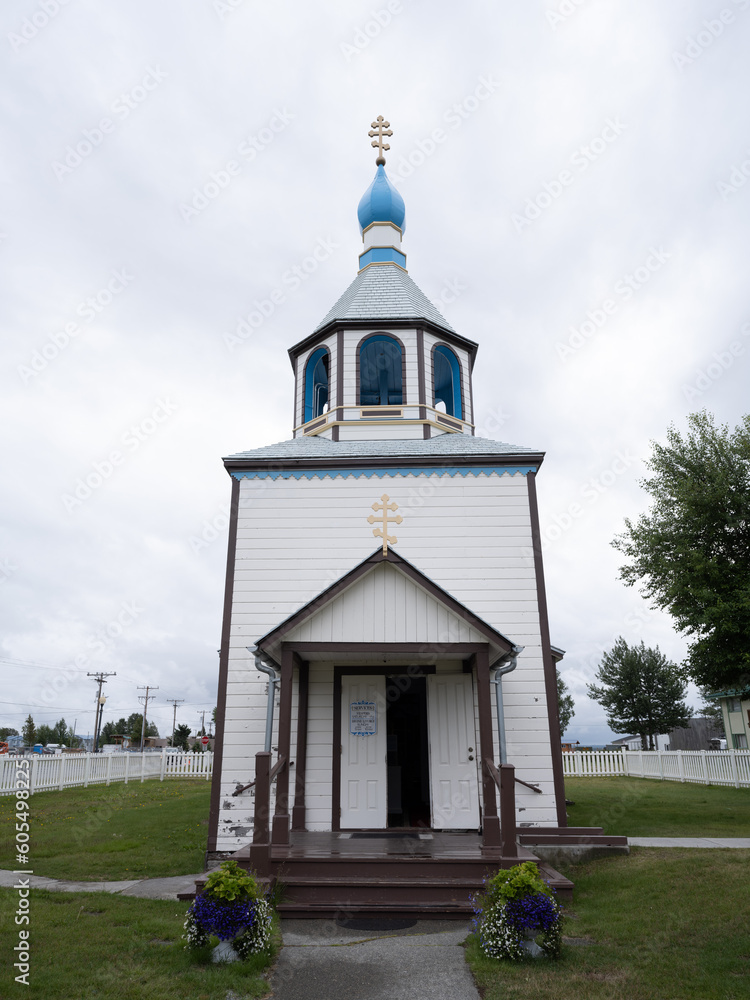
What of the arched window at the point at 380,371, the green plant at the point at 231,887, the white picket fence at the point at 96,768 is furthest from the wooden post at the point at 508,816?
the white picket fence at the point at 96,768

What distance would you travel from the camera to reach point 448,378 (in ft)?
55.5

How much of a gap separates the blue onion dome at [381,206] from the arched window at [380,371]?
4481 mm

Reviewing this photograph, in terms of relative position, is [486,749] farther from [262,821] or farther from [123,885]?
[123,885]

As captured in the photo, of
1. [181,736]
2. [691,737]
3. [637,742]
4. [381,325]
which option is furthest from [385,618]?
[181,736]

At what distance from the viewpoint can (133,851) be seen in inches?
461

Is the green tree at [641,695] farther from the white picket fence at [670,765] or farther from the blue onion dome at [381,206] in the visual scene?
the blue onion dome at [381,206]

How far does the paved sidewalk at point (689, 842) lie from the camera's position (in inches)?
444

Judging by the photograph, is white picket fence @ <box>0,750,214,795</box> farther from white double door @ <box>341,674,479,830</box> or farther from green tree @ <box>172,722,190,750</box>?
green tree @ <box>172,722,190,750</box>

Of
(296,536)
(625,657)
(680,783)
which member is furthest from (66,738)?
(296,536)

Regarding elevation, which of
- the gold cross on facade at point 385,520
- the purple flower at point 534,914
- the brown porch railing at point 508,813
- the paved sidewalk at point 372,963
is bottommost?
the paved sidewalk at point 372,963

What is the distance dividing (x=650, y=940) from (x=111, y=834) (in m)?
10.2

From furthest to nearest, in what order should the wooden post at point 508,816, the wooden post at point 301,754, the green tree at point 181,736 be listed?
the green tree at point 181,736 < the wooden post at point 301,754 < the wooden post at point 508,816

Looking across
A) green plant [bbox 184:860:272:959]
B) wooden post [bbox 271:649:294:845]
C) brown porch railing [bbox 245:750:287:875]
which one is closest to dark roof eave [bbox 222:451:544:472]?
wooden post [bbox 271:649:294:845]

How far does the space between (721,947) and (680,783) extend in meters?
20.6
